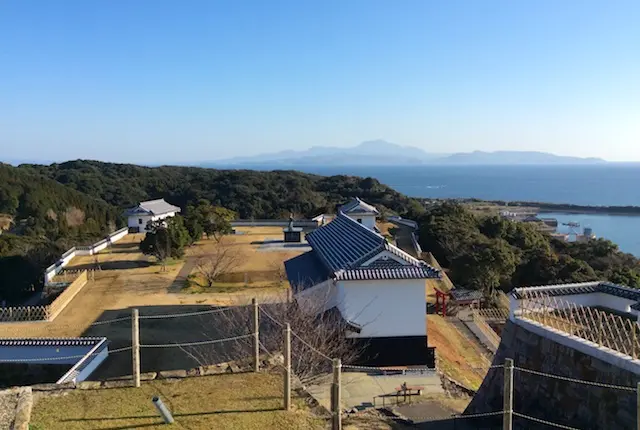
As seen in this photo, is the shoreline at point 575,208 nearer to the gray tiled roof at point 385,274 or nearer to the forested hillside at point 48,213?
the forested hillside at point 48,213

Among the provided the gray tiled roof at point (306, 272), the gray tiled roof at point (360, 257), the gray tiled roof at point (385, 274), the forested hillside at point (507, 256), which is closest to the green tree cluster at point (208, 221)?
the forested hillside at point (507, 256)

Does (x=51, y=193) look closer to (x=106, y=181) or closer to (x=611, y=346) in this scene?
(x=106, y=181)

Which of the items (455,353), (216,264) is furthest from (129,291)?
(455,353)

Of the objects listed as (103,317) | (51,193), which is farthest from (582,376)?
(51,193)

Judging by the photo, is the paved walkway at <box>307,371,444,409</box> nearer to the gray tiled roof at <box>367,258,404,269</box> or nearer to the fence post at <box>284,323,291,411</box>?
the gray tiled roof at <box>367,258,404,269</box>

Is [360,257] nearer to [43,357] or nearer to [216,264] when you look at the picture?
[43,357]
